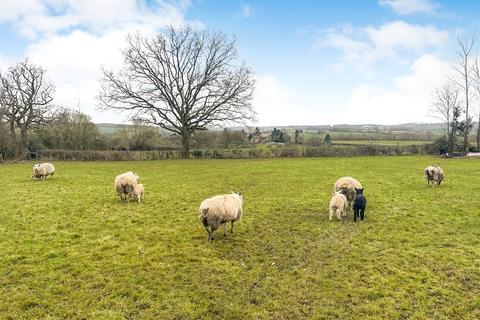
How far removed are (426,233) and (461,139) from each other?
148ft

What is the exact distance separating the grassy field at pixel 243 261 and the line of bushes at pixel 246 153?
→ 25.3m

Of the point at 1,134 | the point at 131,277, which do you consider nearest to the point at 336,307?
the point at 131,277

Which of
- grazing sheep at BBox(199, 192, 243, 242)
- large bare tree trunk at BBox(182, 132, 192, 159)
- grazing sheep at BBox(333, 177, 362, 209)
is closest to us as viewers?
grazing sheep at BBox(199, 192, 243, 242)

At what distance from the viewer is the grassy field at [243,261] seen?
6.35 m

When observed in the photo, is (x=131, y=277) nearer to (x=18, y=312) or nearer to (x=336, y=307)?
(x=18, y=312)

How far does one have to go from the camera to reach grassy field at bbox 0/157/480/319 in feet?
20.8

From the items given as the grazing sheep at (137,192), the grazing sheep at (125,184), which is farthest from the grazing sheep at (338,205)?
the grazing sheep at (125,184)

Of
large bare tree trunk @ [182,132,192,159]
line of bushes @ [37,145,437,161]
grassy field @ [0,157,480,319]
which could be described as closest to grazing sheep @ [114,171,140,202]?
grassy field @ [0,157,480,319]

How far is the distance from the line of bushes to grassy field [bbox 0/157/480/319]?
25331 millimetres

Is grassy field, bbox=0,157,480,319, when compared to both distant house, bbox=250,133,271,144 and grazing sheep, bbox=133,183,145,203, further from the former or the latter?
distant house, bbox=250,133,271,144

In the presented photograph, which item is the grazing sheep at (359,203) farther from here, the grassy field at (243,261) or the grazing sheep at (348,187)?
the grazing sheep at (348,187)

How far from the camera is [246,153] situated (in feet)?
138

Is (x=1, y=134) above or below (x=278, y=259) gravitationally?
above

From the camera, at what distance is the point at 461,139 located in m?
47.3
